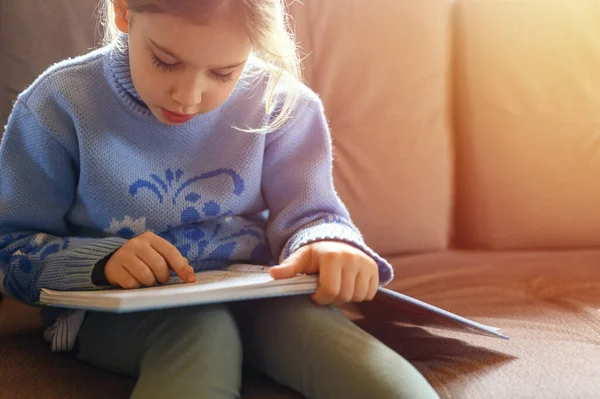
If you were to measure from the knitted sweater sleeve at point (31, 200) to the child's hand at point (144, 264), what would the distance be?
0.08 metres

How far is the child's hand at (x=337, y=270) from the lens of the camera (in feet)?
2.33

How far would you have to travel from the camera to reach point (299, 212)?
0.87 m

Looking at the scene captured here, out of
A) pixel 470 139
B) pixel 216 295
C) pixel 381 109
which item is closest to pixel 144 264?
pixel 216 295

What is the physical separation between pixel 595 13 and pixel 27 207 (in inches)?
45.3

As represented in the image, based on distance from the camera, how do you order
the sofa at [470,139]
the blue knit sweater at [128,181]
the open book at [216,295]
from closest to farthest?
the open book at [216,295]
the blue knit sweater at [128,181]
the sofa at [470,139]

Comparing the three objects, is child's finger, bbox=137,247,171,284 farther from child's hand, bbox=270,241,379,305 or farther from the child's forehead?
the child's forehead

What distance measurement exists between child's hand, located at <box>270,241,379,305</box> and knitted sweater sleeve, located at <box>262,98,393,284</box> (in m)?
0.07

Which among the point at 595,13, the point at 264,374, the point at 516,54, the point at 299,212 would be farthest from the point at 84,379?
the point at 595,13

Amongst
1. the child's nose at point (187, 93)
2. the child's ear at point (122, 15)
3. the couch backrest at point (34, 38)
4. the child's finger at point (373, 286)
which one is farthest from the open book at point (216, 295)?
the couch backrest at point (34, 38)

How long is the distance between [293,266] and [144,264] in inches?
6.8

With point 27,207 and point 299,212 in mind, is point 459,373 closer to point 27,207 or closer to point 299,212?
point 299,212

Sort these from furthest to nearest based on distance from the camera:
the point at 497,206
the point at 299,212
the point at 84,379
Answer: the point at 497,206 → the point at 299,212 → the point at 84,379

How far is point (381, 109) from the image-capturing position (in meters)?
1.17

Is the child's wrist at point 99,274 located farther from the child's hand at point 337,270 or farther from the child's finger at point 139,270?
the child's hand at point 337,270
